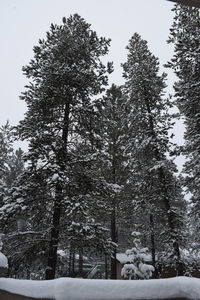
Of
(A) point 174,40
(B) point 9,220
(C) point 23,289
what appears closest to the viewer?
(C) point 23,289

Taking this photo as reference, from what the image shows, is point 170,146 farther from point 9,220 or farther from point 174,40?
point 9,220

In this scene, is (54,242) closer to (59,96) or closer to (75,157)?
(75,157)

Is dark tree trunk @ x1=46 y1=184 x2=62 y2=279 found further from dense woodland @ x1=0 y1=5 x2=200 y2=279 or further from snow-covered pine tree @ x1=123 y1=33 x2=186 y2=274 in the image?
snow-covered pine tree @ x1=123 y1=33 x2=186 y2=274

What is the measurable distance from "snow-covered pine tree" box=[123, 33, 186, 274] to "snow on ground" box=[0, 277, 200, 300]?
1115cm

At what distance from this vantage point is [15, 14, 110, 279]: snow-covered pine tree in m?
8.73

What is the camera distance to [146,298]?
9.11 ft

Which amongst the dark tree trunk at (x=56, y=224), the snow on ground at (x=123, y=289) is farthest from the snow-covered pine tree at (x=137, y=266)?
the snow on ground at (x=123, y=289)

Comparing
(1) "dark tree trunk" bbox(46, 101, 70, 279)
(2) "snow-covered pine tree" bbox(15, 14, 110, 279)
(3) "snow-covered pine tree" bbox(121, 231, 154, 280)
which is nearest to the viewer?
(1) "dark tree trunk" bbox(46, 101, 70, 279)

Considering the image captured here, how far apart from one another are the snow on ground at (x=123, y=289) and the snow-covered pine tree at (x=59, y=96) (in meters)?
5.05

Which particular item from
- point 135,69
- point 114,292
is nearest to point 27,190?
point 114,292

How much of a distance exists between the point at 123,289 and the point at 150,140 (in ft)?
41.4

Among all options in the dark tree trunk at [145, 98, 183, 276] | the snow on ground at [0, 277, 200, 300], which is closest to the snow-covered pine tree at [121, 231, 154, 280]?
the dark tree trunk at [145, 98, 183, 276]

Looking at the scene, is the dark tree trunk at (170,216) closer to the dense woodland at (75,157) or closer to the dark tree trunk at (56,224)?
the dense woodland at (75,157)

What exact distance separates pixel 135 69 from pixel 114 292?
15.7m
